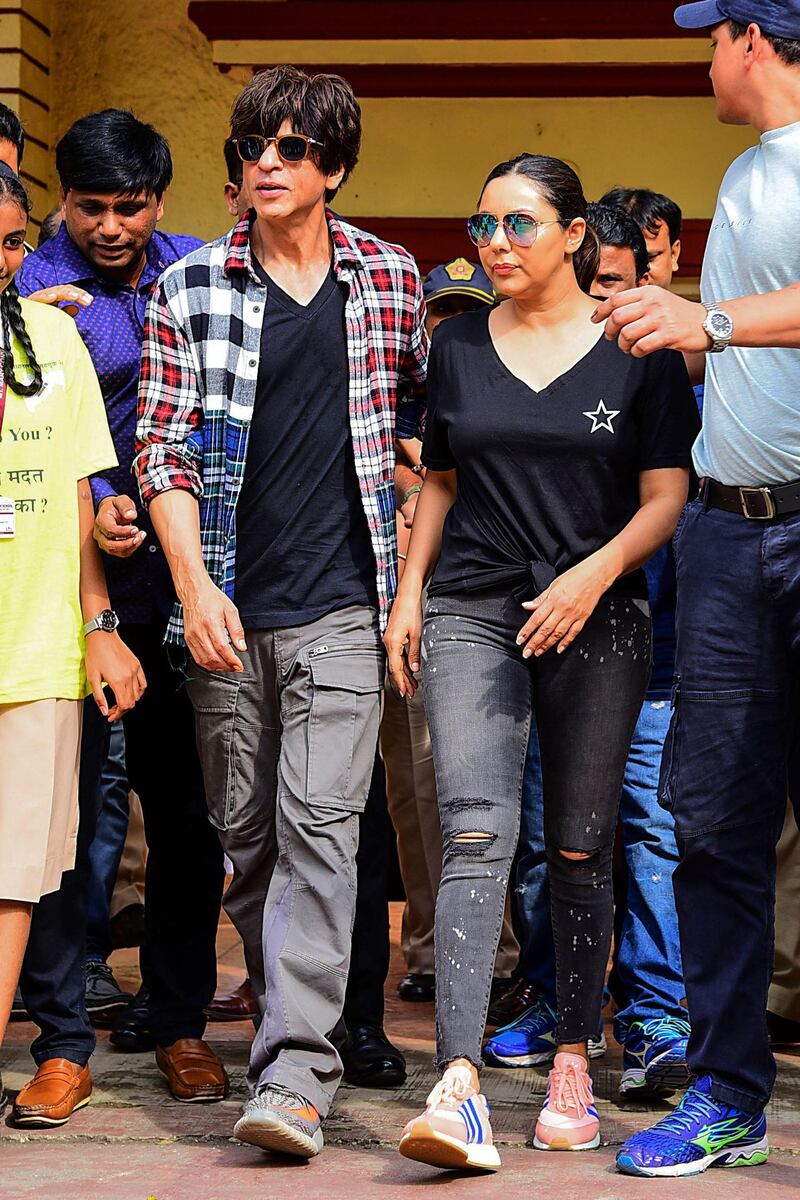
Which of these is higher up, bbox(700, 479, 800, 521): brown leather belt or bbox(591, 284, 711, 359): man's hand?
bbox(591, 284, 711, 359): man's hand

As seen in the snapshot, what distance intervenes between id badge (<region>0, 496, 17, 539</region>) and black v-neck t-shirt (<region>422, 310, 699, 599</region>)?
0.92 meters

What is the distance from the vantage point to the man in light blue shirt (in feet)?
11.0

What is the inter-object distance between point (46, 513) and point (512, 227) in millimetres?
1162

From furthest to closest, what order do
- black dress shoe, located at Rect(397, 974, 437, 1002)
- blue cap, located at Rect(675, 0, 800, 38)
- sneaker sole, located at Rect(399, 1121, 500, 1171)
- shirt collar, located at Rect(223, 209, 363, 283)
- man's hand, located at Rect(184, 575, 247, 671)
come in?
black dress shoe, located at Rect(397, 974, 437, 1002) < shirt collar, located at Rect(223, 209, 363, 283) < man's hand, located at Rect(184, 575, 247, 671) < blue cap, located at Rect(675, 0, 800, 38) < sneaker sole, located at Rect(399, 1121, 500, 1171)

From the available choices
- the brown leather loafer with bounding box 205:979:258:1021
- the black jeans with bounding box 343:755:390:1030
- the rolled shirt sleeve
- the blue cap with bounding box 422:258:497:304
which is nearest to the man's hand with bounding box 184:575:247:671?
the rolled shirt sleeve

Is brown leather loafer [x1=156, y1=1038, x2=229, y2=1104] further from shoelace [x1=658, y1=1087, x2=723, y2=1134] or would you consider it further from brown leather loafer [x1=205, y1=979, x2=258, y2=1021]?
shoelace [x1=658, y1=1087, x2=723, y2=1134]

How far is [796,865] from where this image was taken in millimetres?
4461

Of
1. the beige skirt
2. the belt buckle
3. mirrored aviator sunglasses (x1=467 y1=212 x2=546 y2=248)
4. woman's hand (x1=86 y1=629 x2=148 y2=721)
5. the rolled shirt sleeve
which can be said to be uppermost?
mirrored aviator sunglasses (x1=467 y1=212 x2=546 y2=248)

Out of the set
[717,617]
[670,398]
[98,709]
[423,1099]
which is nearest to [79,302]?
[98,709]

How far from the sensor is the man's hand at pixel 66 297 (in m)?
4.11

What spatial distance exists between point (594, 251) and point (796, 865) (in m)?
1.63

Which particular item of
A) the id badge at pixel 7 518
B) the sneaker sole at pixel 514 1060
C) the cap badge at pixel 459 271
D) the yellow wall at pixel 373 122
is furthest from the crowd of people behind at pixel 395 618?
the yellow wall at pixel 373 122

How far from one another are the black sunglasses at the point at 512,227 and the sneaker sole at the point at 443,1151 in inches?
70.5

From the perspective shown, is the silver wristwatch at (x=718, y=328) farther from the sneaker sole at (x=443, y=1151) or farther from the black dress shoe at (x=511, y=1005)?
the black dress shoe at (x=511, y=1005)
